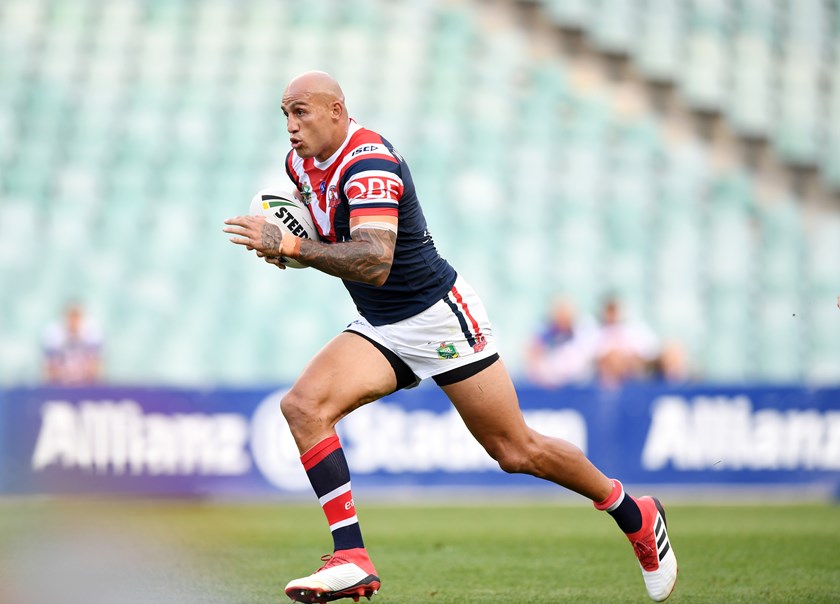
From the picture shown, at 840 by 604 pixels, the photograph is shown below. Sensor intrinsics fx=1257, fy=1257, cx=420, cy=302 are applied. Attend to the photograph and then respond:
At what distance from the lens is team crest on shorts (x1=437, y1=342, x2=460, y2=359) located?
5848 mm

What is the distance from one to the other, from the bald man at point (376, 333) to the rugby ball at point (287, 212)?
0.19ft

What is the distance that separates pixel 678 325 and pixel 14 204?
27.6 ft

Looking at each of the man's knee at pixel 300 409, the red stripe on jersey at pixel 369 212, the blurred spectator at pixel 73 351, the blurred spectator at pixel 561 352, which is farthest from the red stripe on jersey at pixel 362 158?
the blurred spectator at pixel 73 351

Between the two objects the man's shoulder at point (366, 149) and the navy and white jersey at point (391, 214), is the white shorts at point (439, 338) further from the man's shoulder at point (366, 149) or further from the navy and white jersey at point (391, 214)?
the man's shoulder at point (366, 149)

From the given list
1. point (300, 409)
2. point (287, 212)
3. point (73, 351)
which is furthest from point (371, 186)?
point (73, 351)

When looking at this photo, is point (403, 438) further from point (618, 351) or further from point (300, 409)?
point (300, 409)

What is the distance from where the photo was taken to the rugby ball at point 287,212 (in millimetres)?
5945

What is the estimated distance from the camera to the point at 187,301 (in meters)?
15.2

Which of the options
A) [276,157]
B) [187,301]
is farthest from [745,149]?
[187,301]

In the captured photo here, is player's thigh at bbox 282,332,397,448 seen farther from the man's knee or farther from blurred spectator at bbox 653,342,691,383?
blurred spectator at bbox 653,342,691,383

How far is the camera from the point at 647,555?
605 centimetres

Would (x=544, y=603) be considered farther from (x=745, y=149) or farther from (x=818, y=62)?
(x=818, y=62)

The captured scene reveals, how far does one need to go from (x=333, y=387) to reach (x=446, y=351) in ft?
1.87

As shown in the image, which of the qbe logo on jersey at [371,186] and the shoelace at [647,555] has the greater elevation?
the qbe logo on jersey at [371,186]
